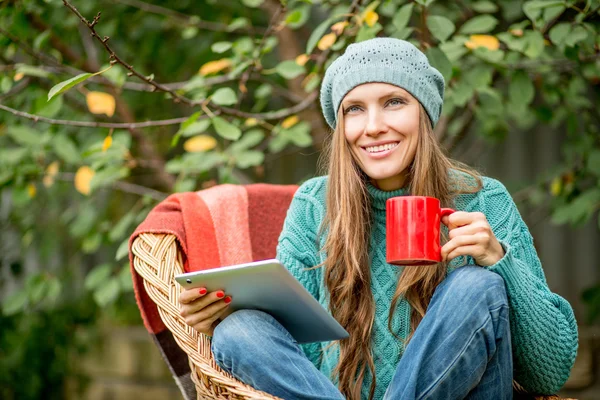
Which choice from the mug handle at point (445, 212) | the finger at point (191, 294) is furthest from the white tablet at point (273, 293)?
the mug handle at point (445, 212)

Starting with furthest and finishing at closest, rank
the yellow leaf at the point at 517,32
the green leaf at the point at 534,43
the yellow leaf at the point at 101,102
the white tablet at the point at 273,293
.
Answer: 1. the yellow leaf at the point at 101,102
2. the yellow leaf at the point at 517,32
3. the green leaf at the point at 534,43
4. the white tablet at the point at 273,293

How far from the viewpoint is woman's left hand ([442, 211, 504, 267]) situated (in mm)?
1732

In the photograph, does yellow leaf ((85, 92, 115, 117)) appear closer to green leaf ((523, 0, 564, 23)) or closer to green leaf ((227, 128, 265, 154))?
green leaf ((227, 128, 265, 154))

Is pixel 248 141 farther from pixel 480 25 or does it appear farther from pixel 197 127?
pixel 480 25

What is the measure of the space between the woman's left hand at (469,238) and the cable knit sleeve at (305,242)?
553mm

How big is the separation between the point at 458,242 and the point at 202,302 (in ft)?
2.11

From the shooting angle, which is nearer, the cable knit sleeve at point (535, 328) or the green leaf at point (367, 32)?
the cable knit sleeve at point (535, 328)

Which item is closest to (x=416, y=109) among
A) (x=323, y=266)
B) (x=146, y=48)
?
(x=323, y=266)

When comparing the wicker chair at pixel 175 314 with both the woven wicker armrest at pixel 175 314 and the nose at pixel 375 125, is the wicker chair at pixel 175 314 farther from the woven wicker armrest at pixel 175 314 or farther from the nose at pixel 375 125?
the nose at pixel 375 125

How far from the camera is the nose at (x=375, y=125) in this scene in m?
2.04

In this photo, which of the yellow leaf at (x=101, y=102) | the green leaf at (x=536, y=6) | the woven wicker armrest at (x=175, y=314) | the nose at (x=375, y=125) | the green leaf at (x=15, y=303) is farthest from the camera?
the green leaf at (x=15, y=303)

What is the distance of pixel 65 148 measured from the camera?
3.06 meters

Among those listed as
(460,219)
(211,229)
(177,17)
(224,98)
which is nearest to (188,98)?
(177,17)

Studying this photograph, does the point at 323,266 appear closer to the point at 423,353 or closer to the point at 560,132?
the point at 423,353
